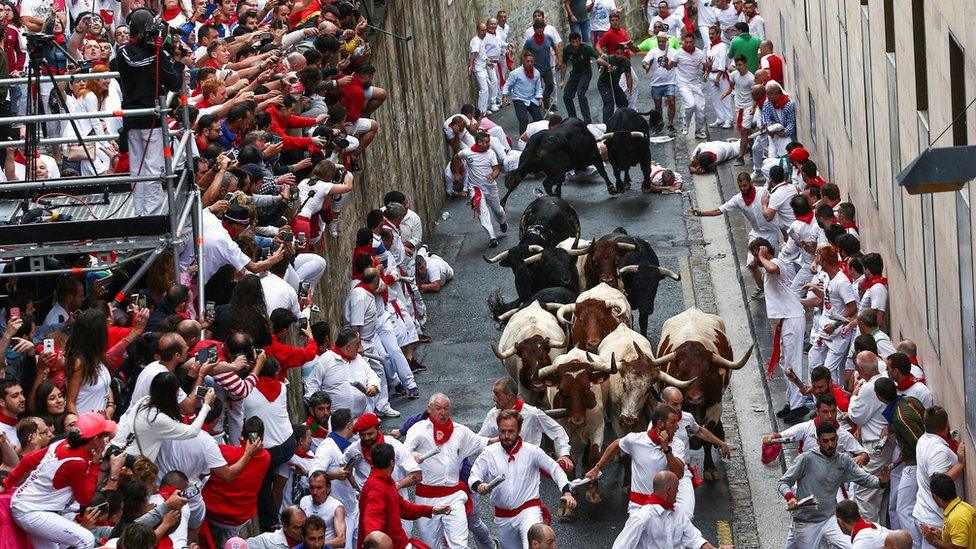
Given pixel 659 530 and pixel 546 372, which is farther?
pixel 546 372

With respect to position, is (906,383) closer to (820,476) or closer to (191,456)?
(820,476)

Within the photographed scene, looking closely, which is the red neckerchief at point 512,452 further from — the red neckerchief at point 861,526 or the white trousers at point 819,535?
the red neckerchief at point 861,526

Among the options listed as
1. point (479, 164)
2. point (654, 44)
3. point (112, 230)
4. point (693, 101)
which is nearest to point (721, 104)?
point (693, 101)

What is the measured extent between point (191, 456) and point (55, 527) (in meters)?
1.79

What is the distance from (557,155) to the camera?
85.8 feet

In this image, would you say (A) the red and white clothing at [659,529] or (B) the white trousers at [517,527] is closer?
(A) the red and white clothing at [659,529]

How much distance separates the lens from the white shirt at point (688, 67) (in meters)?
29.2

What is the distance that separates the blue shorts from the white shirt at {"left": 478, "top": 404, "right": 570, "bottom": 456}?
15.1 m

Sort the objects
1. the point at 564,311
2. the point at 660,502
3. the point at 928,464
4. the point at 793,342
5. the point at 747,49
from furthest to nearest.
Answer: the point at 747,49 < the point at 564,311 < the point at 793,342 < the point at 660,502 < the point at 928,464

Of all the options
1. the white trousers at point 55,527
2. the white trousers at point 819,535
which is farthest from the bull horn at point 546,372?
the white trousers at point 55,527

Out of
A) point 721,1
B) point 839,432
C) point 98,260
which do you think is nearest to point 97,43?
point 98,260

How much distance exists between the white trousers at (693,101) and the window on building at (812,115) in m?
2.99

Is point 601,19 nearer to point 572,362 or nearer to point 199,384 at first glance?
point 572,362

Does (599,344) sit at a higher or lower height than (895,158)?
lower
